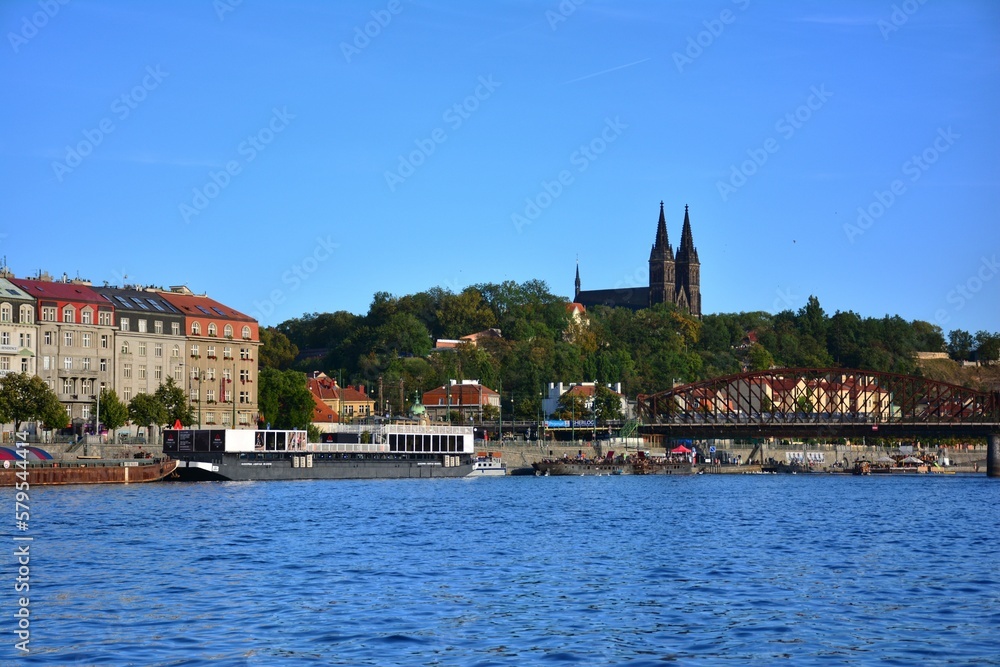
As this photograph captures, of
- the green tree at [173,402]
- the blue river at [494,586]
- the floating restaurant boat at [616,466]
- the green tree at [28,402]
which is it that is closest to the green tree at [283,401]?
the green tree at [173,402]

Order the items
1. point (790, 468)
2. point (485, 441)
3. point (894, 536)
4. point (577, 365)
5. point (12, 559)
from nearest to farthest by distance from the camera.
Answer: point (12, 559), point (894, 536), point (485, 441), point (790, 468), point (577, 365)

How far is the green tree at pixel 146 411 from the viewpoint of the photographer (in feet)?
331

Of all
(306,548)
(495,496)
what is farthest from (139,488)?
(306,548)

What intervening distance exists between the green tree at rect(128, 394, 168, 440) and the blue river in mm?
35104

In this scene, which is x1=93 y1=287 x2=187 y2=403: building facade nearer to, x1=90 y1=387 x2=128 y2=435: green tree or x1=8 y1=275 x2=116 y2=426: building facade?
x1=8 y1=275 x2=116 y2=426: building facade

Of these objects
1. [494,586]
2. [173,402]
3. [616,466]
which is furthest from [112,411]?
[494,586]

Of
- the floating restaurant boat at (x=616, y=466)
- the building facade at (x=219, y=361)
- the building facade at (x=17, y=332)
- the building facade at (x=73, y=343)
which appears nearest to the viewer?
the building facade at (x=17, y=332)

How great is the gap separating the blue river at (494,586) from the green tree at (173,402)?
124ft

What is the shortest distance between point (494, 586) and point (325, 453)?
67.2 m

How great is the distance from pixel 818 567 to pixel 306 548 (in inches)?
630

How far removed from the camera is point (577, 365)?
18375cm

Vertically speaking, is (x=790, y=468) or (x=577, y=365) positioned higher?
(x=577, y=365)

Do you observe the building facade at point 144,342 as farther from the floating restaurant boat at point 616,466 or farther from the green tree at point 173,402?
the floating restaurant boat at point 616,466

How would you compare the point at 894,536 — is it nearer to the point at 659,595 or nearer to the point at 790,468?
the point at 659,595
